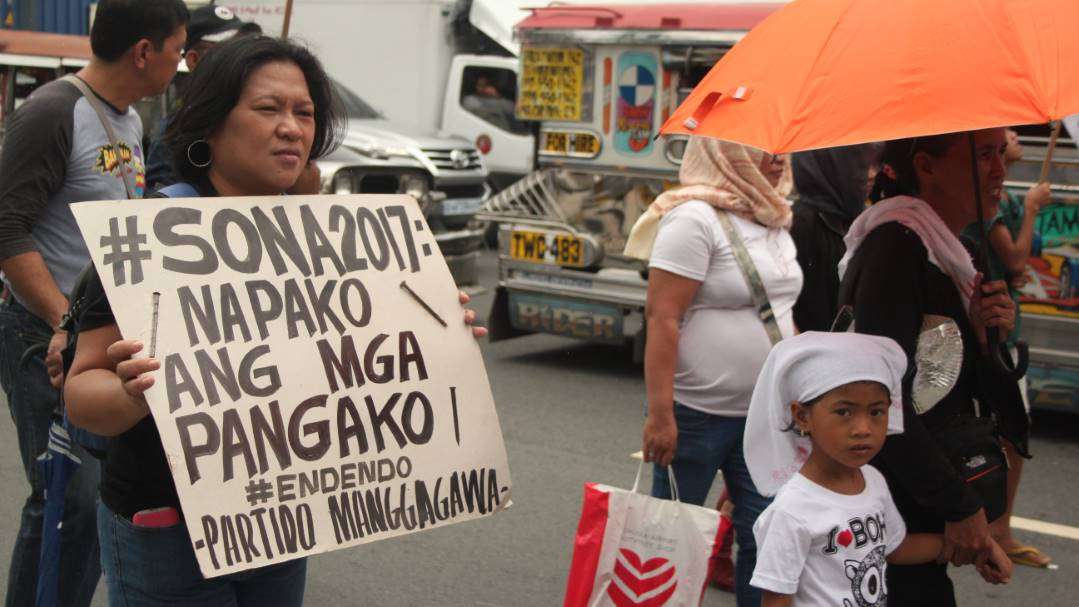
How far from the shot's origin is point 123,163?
3.67m

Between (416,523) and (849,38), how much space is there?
1276 millimetres

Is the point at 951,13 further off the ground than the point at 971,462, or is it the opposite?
the point at 951,13

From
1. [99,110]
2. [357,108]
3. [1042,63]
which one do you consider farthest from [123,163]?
[357,108]

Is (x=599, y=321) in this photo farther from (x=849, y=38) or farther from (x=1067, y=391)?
(x=849, y=38)

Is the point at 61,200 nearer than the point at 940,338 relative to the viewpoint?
No

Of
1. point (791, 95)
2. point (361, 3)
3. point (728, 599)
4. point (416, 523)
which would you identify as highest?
point (361, 3)

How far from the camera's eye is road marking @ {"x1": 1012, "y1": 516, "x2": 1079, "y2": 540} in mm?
5762

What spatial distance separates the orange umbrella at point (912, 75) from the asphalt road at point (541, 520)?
279 cm

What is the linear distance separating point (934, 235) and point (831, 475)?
0.57m

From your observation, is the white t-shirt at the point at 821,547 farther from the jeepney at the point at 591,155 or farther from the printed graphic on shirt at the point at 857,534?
the jeepney at the point at 591,155

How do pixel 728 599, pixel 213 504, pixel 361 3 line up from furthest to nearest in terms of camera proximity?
pixel 361 3 < pixel 728 599 < pixel 213 504

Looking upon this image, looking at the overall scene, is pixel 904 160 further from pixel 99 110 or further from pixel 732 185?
pixel 99 110

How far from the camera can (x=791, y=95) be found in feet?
8.28

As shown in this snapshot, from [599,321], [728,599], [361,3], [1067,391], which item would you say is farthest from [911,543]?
[361,3]
